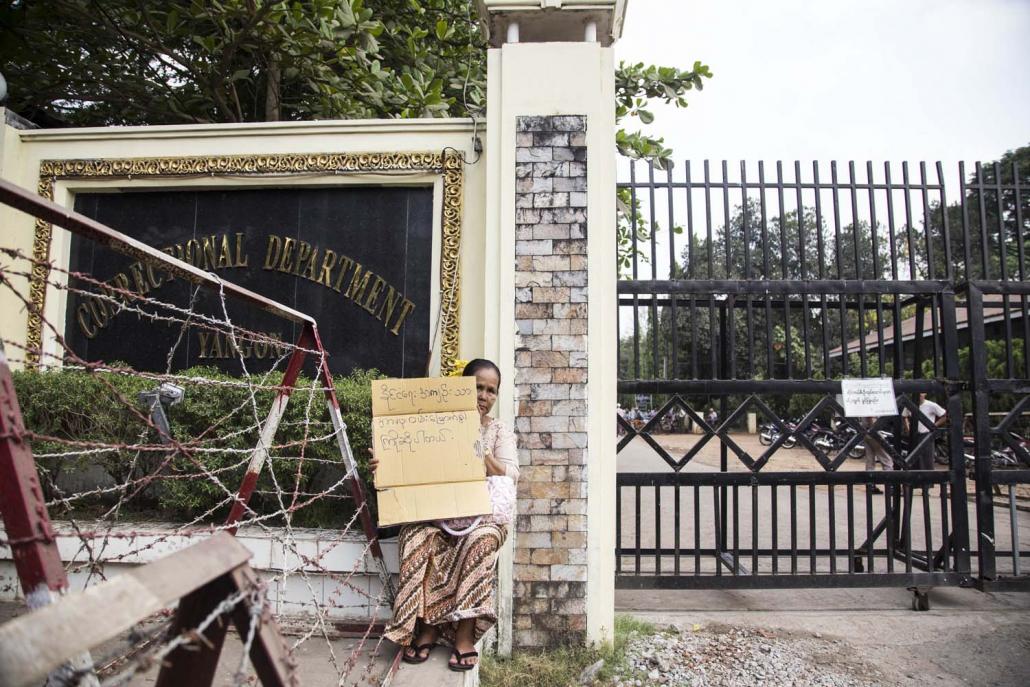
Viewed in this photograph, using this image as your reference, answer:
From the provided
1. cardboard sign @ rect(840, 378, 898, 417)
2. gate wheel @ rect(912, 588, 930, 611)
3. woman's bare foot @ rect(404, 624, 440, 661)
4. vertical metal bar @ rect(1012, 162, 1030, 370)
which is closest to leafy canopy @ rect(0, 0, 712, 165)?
vertical metal bar @ rect(1012, 162, 1030, 370)

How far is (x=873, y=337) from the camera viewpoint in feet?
47.7

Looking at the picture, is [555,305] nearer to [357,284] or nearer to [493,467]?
[493,467]

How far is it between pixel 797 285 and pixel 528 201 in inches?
83.5

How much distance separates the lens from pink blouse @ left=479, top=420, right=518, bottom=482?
3.28 m

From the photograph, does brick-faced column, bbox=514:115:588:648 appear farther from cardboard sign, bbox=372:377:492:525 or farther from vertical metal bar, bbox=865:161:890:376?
vertical metal bar, bbox=865:161:890:376

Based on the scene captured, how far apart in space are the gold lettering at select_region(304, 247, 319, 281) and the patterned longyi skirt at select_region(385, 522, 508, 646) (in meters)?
2.10

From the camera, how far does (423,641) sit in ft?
10.0

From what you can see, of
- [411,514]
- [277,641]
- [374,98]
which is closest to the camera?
[277,641]

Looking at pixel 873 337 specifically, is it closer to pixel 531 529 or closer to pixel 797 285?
pixel 797 285

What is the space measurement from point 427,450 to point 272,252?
2.23 meters

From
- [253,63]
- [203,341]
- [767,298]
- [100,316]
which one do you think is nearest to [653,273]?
[767,298]

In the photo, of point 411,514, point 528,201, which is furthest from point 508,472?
point 528,201

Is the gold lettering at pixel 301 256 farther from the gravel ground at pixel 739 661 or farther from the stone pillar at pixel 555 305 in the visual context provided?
the gravel ground at pixel 739 661

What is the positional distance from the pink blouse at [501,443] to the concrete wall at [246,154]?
2.92 ft
